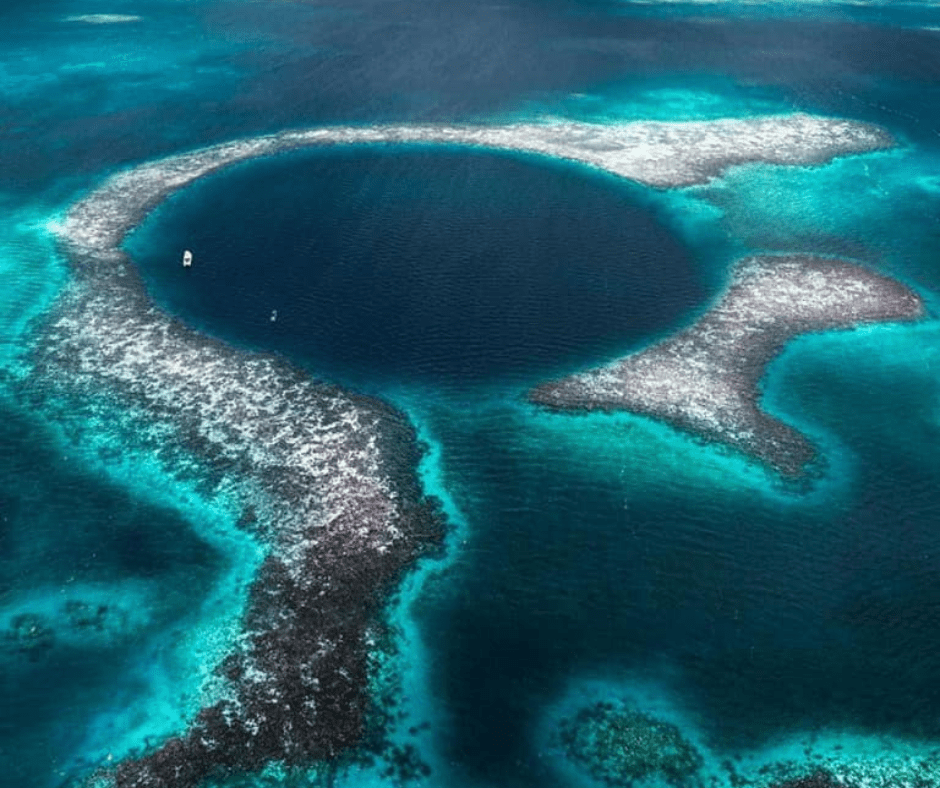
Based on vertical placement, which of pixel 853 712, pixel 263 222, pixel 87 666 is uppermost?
pixel 263 222

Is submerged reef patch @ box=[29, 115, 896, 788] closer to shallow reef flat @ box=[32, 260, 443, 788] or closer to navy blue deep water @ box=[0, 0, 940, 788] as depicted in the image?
shallow reef flat @ box=[32, 260, 443, 788]

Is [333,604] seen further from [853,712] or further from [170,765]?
[853,712]

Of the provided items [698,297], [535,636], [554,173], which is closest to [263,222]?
[554,173]

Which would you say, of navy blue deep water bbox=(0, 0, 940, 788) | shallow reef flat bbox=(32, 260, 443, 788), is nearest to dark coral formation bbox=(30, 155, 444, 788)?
shallow reef flat bbox=(32, 260, 443, 788)

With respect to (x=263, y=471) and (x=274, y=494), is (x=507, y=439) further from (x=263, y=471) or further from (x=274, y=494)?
(x=263, y=471)

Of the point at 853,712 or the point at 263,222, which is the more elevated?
the point at 263,222

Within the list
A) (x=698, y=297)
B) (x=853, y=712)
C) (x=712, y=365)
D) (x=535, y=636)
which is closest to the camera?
(x=853, y=712)

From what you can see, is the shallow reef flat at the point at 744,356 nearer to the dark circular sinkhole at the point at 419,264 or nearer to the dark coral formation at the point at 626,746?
the dark circular sinkhole at the point at 419,264
